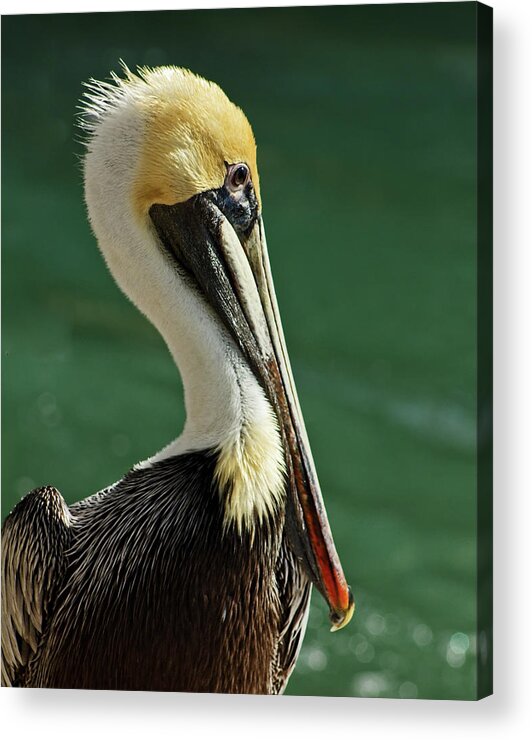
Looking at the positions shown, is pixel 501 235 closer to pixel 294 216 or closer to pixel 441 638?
pixel 294 216

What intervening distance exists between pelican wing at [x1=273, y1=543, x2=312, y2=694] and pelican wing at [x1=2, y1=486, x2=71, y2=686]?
0.52 m

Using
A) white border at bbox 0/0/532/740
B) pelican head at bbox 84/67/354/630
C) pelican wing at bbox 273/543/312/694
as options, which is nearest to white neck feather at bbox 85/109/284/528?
pelican head at bbox 84/67/354/630

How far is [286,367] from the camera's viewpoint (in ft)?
11.2

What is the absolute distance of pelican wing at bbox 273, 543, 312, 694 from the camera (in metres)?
3.37

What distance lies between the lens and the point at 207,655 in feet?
11.1

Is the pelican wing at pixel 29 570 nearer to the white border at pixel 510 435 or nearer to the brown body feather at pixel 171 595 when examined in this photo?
the brown body feather at pixel 171 595

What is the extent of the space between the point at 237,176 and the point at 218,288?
Answer: 26 centimetres

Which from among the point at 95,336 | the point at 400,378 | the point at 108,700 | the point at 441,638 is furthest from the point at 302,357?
the point at 108,700

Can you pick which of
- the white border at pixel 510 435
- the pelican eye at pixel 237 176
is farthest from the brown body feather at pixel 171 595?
the pelican eye at pixel 237 176

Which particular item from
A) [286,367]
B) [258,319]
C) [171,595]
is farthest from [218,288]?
[171,595]

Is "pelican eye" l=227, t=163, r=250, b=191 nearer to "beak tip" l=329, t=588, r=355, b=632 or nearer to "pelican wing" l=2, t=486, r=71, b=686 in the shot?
"pelican wing" l=2, t=486, r=71, b=686

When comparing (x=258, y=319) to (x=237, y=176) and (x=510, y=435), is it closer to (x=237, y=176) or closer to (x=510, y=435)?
(x=237, y=176)

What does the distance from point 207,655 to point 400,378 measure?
78 cm

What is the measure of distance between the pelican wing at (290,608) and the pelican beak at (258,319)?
0.09 feet
